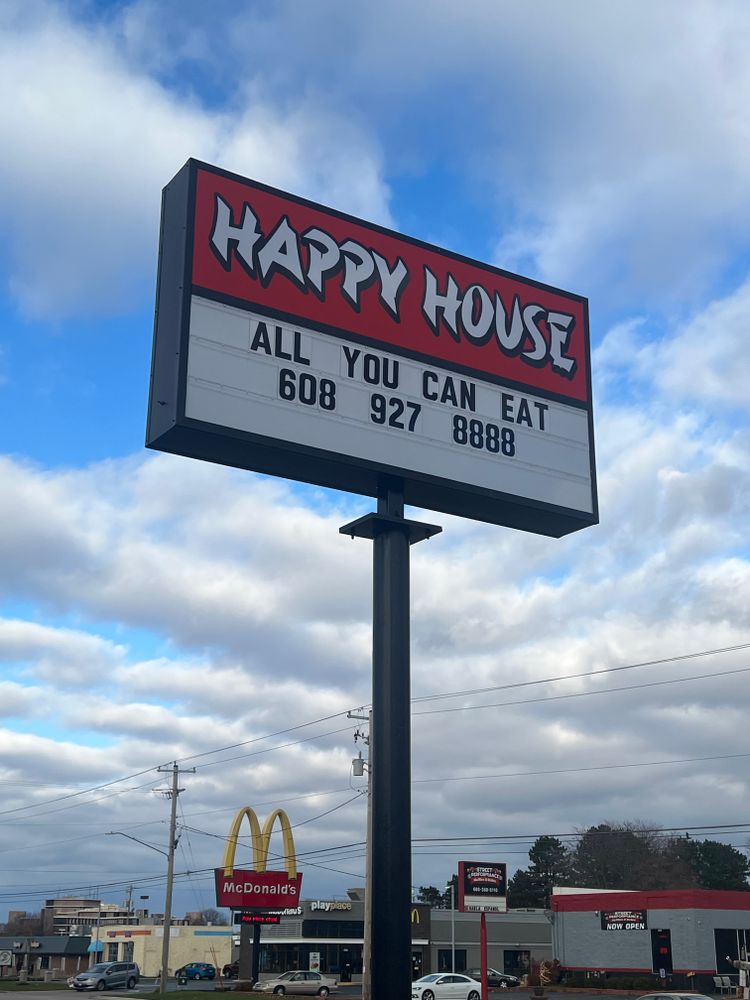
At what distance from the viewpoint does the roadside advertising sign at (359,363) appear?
12.4 m

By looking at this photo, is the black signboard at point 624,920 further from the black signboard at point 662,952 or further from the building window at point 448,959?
the building window at point 448,959

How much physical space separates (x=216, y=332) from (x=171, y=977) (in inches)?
3070

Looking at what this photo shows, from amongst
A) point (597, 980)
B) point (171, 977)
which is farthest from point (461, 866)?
point (171, 977)

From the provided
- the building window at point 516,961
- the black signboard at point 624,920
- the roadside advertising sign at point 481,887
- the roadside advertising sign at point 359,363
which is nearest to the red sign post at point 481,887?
the roadside advertising sign at point 481,887

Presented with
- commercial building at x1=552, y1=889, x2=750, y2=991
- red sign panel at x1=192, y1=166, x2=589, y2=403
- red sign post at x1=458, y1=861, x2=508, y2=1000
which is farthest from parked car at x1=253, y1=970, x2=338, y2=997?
red sign panel at x1=192, y1=166, x2=589, y2=403

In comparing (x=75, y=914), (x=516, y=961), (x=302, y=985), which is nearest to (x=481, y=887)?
Result: (x=302, y=985)

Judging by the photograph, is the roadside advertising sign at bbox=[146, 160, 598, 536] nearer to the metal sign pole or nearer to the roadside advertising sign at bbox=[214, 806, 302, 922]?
the metal sign pole

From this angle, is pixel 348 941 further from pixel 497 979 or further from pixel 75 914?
pixel 75 914

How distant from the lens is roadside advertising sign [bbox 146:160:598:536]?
12.4 m

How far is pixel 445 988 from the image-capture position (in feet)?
141

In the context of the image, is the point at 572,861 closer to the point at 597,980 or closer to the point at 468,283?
the point at 597,980

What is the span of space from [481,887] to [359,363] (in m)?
22.0

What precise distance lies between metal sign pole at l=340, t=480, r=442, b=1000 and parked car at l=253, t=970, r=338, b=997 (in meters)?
41.7

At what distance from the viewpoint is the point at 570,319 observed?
607 inches
